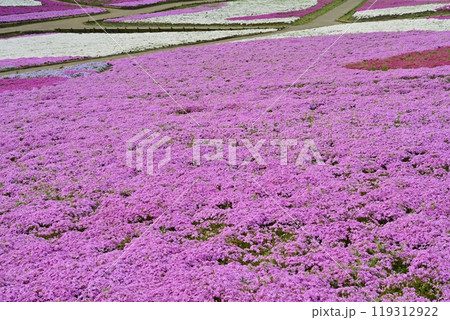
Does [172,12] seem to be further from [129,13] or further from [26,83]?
[26,83]

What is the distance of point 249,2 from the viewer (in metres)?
76.8

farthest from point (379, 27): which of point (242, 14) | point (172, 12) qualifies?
point (172, 12)

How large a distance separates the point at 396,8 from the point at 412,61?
114 feet

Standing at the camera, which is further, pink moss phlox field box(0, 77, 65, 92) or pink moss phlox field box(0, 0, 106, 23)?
pink moss phlox field box(0, 0, 106, 23)

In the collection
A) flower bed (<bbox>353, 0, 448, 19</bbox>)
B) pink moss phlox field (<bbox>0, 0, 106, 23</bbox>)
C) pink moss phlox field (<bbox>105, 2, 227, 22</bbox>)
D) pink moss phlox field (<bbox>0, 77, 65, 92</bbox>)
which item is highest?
pink moss phlox field (<bbox>0, 0, 106, 23</bbox>)

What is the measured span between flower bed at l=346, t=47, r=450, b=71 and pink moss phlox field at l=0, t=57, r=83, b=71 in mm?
29760

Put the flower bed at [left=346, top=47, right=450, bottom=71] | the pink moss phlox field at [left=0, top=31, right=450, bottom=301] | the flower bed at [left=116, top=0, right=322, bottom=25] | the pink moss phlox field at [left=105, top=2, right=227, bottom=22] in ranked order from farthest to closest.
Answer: the pink moss phlox field at [left=105, top=2, right=227, bottom=22] → the flower bed at [left=116, top=0, right=322, bottom=25] → the flower bed at [left=346, top=47, right=450, bottom=71] → the pink moss phlox field at [left=0, top=31, right=450, bottom=301]

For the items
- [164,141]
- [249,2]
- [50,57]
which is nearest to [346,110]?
[164,141]

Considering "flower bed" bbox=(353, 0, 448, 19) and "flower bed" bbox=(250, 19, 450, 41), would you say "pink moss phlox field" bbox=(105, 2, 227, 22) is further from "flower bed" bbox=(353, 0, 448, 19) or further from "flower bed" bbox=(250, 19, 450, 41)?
"flower bed" bbox=(250, 19, 450, 41)

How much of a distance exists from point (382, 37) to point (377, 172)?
27628mm

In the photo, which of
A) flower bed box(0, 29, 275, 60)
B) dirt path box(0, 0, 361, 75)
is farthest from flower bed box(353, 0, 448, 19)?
flower bed box(0, 29, 275, 60)

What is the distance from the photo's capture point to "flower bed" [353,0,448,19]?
166 feet

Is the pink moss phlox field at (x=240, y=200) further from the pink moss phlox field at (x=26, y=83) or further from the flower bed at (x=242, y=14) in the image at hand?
the flower bed at (x=242, y=14)

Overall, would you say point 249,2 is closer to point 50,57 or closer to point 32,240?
point 50,57
